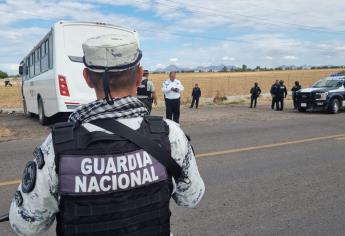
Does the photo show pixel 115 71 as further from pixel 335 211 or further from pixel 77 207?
pixel 335 211

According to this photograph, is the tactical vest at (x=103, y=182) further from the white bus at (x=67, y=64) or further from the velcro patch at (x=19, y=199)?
the white bus at (x=67, y=64)

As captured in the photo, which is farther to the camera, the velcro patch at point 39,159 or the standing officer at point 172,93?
the standing officer at point 172,93

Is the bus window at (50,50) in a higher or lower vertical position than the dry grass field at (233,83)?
higher

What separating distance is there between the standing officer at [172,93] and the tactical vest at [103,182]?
1138cm

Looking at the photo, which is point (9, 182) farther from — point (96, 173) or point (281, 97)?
point (281, 97)

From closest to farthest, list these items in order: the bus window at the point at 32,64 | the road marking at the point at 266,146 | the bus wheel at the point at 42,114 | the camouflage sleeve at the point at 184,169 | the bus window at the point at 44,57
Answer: the camouflage sleeve at the point at 184,169 < the road marking at the point at 266,146 < the bus window at the point at 44,57 < the bus wheel at the point at 42,114 < the bus window at the point at 32,64

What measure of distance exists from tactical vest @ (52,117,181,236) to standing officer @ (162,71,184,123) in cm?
1138

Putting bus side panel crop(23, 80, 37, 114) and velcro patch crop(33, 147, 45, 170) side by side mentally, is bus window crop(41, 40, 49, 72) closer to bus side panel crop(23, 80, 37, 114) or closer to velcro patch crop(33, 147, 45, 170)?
bus side panel crop(23, 80, 37, 114)

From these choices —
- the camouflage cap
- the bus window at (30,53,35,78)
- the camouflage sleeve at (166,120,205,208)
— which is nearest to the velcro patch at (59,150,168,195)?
the camouflage sleeve at (166,120,205,208)

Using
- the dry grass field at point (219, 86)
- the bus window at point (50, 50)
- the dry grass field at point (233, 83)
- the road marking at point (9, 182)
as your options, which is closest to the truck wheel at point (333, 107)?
the dry grass field at point (219, 86)

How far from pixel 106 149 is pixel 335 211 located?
4.30 m

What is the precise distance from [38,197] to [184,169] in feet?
2.11

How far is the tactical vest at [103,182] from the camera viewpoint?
1.82m

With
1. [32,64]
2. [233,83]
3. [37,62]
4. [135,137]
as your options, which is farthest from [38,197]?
[233,83]
